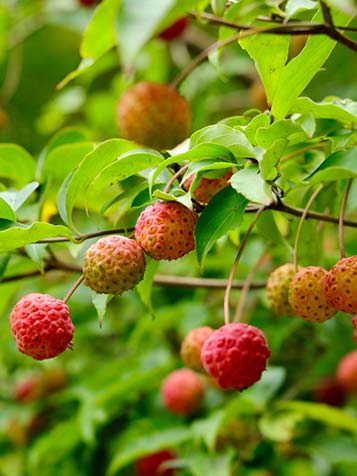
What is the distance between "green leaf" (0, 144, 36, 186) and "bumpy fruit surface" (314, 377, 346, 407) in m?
1.01

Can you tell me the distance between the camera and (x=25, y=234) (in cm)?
114

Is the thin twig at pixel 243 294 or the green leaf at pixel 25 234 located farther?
the thin twig at pixel 243 294

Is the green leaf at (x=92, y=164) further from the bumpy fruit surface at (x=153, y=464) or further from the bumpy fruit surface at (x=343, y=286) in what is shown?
the bumpy fruit surface at (x=153, y=464)

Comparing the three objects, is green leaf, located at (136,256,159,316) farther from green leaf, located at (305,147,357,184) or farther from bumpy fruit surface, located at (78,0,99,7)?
bumpy fruit surface, located at (78,0,99,7)

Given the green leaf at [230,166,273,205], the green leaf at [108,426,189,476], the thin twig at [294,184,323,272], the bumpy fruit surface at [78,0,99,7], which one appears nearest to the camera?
the green leaf at [230,166,273,205]

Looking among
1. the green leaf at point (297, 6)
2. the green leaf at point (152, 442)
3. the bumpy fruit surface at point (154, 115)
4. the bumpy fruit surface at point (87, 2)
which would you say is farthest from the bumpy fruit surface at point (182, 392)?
the bumpy fruit surface at point (87, 2)

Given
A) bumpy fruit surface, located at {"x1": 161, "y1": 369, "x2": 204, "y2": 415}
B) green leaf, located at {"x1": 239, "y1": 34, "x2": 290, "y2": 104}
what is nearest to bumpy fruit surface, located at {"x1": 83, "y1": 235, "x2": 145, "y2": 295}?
green leaf, located at {"x1": 239, "y1": 34, "x2": 290, "y2": 104}

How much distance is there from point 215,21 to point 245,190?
0.29 m

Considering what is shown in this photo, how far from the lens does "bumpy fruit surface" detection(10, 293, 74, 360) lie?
114cm

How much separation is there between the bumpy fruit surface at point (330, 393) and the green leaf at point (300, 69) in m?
1.20

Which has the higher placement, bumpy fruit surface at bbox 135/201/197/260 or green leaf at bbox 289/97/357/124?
green leaf at bbox 289/97/357/124

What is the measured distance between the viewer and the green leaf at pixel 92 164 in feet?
4.04

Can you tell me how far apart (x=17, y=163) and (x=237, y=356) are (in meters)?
0.72

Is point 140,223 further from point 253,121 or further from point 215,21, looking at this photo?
point 215,21
